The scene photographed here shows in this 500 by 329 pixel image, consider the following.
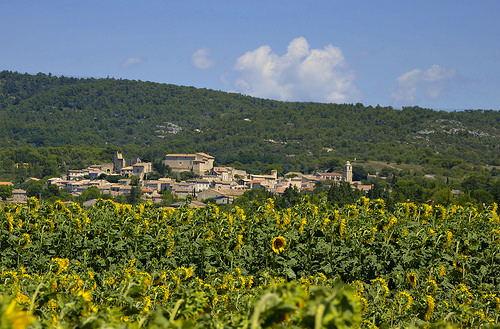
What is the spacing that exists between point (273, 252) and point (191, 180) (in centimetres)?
12836

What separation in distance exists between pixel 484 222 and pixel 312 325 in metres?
13.2

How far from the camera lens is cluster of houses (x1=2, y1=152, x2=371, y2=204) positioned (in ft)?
396

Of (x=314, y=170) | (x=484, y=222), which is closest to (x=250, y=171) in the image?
(x=314, y=170)

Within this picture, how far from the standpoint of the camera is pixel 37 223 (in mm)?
16562

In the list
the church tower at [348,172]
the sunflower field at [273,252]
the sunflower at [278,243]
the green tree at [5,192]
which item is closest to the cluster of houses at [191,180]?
the church tower at [348,172]

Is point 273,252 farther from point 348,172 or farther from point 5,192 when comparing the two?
point 348,172

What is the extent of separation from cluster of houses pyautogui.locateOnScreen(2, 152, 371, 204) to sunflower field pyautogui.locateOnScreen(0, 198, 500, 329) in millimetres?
87857

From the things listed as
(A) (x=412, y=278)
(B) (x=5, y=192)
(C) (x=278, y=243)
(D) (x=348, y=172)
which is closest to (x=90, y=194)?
(B) (x=5, y=192)

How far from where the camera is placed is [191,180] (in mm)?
142375

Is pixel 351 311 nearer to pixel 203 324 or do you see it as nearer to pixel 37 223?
pixel 203 324

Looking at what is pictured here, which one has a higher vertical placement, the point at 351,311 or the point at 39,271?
the point at 351,311

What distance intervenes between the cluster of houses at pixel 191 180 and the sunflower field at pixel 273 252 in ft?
288

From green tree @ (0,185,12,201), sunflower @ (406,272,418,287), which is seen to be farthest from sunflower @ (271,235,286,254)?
green tree @ (0,185,12,201)

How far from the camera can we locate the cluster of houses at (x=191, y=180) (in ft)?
396
